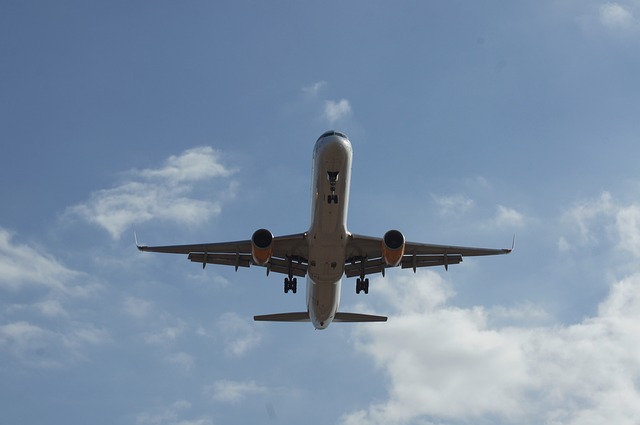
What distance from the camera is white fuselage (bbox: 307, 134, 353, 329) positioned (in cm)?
3325

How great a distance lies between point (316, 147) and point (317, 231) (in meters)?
3.60

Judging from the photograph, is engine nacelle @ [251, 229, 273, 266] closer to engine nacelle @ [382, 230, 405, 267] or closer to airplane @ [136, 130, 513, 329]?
airplane @ [136, 130, 513, 329]

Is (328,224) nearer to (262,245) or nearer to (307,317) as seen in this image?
(262,245)

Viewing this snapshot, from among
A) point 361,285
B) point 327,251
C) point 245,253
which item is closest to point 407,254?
point 361,285

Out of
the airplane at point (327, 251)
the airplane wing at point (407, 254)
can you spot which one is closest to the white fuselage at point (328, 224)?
the airplane at point (327, 251)

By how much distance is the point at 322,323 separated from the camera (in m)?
40.3

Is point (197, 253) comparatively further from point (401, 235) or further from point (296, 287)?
point (401, 235)

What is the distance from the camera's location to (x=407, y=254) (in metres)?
39.8

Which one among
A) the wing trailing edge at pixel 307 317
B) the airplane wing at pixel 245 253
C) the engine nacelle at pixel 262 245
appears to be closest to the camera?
the engine nacelle at pixel 262 245

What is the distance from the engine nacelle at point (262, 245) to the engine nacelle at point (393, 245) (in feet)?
15.6

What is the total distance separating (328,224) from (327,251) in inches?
61.8

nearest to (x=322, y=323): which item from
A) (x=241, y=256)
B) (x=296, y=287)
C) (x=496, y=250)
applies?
(x=296, y=287)

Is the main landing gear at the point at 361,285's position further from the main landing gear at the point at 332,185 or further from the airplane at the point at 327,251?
the main landing gear at the point at 332,185

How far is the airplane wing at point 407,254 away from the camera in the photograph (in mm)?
37781
